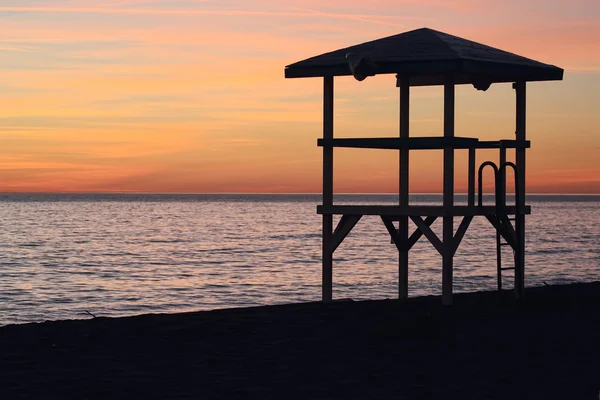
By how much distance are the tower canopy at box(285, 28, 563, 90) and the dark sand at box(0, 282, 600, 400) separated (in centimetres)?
347

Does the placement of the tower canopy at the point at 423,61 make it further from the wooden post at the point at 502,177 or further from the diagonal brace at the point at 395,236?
the diagonal brace at the point at 395,236

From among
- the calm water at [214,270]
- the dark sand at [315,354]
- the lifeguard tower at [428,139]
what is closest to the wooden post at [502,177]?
the lifeguard tower at [428,139]

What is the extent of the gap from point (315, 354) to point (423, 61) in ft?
16.6

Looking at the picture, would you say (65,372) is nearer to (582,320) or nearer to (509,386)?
(509,386)

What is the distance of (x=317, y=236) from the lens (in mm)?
74312

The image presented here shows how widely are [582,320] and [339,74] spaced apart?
16.1 feet

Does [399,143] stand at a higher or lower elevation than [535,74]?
lower

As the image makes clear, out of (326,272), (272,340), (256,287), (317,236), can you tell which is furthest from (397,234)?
(317,236)

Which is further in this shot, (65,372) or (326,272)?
(326,272)

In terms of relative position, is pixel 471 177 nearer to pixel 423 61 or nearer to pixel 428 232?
pixel 428 232

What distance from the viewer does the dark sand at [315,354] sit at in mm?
8414

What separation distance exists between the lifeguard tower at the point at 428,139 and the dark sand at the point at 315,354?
119 cm

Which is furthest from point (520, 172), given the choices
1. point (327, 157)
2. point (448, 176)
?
point (327, 157)

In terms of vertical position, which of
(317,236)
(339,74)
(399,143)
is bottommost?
(317,236)
